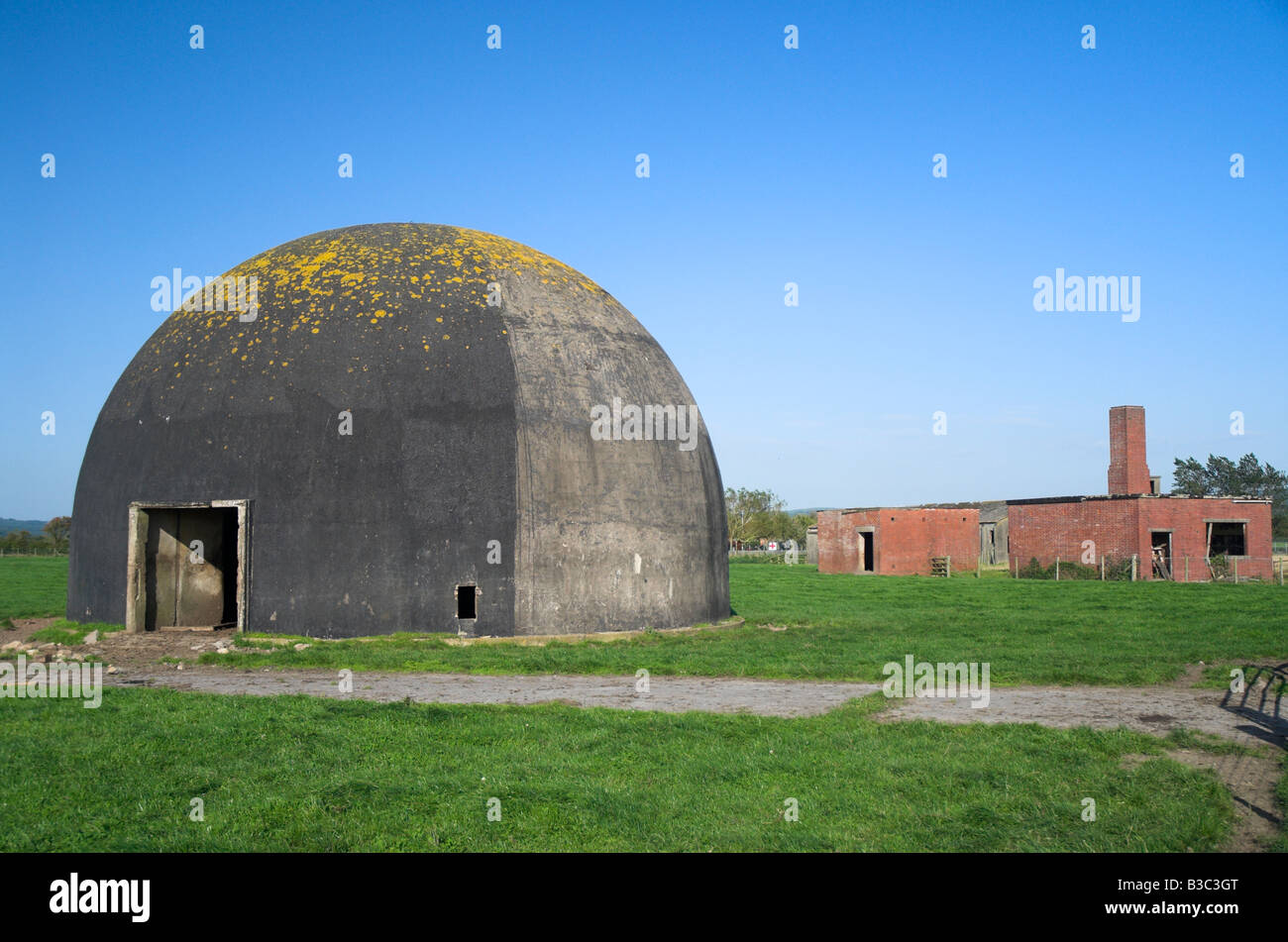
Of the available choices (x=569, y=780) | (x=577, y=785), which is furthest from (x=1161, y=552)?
(x=577, y=785)

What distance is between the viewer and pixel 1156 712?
35.3ft

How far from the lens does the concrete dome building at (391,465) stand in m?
16.7

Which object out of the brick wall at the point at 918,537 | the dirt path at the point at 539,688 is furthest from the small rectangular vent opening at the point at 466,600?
the brick wall at the point at 918,537

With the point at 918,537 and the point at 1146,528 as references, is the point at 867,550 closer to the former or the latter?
the point at 918,537

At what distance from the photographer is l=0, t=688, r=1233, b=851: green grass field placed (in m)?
6.25

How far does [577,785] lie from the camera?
7.34m

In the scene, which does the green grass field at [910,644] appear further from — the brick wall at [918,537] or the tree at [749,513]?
the tree at [749,513]

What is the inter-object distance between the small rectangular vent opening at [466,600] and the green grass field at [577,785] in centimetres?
628

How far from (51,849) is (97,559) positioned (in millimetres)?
14067

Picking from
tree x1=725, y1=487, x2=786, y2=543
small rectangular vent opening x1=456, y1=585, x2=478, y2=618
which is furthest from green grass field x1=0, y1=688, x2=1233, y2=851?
tree x1=725, y1=487, x2=786, y2=543

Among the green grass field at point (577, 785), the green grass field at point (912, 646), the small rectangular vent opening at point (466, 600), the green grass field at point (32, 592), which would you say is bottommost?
the green grass field at point (912, 646)

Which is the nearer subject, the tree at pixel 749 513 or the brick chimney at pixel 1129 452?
the brick chimney at pixel 1129 452

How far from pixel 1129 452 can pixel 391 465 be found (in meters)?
36.5
